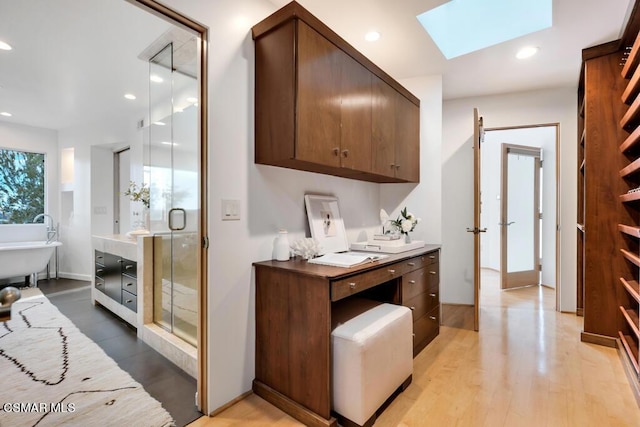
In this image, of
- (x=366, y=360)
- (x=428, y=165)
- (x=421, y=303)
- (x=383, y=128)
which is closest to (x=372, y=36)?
(x=383, y=128)

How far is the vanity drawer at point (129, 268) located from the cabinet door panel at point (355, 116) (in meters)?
2.29

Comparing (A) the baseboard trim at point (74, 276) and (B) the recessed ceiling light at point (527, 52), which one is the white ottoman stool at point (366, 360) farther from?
(A) the baseboard trim at point (74, 276)

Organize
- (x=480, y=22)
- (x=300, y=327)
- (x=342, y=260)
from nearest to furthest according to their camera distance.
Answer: (x=300, y=327), (x=342, y=260), (x=480, y=22)

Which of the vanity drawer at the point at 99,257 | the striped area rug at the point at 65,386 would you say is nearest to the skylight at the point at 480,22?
the striped area rug at the point at 65,386

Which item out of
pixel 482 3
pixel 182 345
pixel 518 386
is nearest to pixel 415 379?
pixel 518 386

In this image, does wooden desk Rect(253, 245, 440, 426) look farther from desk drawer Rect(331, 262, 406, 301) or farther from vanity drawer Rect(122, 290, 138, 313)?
vanity drawer Rect(122, 290, 138, 313)

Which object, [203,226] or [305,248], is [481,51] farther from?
[203,226]

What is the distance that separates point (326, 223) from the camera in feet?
8.33

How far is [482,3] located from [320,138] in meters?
1.93

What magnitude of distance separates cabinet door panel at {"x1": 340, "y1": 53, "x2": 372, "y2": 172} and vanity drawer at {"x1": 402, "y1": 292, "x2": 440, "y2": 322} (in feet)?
3.60

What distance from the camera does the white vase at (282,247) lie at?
203 cm

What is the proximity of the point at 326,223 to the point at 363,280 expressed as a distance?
81 cm

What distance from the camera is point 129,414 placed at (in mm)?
1725

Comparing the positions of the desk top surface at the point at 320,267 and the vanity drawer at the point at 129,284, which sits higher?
the desk top surface at the point at 320,267
